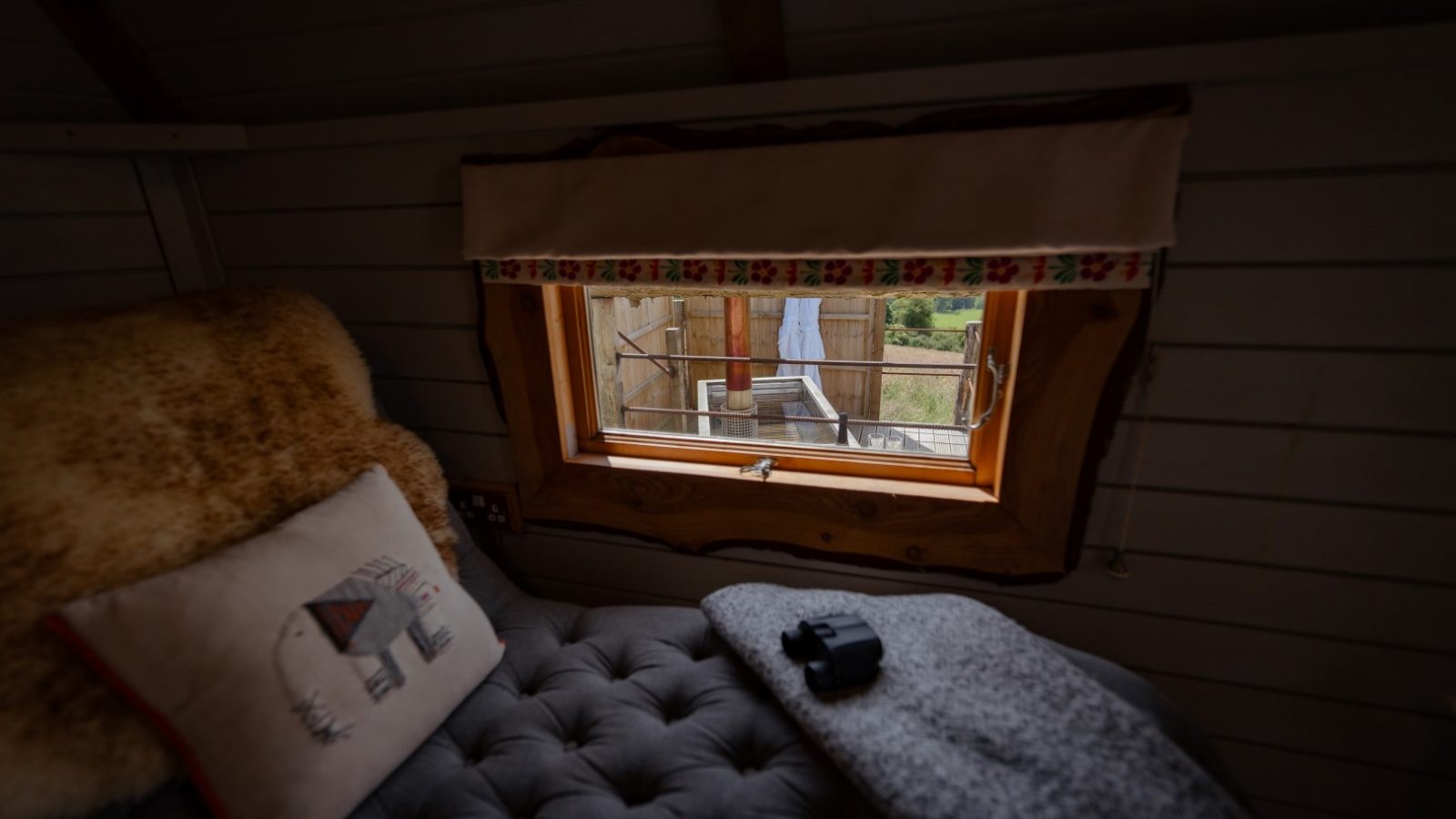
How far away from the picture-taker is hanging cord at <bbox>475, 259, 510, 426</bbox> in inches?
46.0

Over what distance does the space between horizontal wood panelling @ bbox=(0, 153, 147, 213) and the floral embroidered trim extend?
32.8 inches

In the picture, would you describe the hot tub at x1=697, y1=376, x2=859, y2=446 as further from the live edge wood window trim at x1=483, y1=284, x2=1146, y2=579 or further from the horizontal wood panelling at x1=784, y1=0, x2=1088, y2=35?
the horizontal wood panelling at x1=784, y1=0, x2=1088, y2=35

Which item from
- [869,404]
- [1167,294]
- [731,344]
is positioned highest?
[1167,294]

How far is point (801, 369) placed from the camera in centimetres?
344

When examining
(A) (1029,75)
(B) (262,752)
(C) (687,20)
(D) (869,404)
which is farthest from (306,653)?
(D) (869,404)

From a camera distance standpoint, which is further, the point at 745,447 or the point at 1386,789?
the point at 745,447

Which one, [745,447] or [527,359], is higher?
[527,359]

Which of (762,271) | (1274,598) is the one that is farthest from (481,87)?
(1274,598)

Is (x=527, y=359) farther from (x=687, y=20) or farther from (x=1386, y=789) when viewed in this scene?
(x=1386, y=789)

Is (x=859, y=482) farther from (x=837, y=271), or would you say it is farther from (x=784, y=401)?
(x=784, y=401)

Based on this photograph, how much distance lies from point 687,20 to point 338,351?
0.87m

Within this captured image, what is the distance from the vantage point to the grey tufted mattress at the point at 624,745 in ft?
2.44

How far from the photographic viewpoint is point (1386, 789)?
102 centimetres

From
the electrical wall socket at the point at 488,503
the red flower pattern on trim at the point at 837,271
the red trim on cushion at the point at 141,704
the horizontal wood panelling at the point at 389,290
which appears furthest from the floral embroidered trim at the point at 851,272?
the red trim on cushion at the point at 141,704
